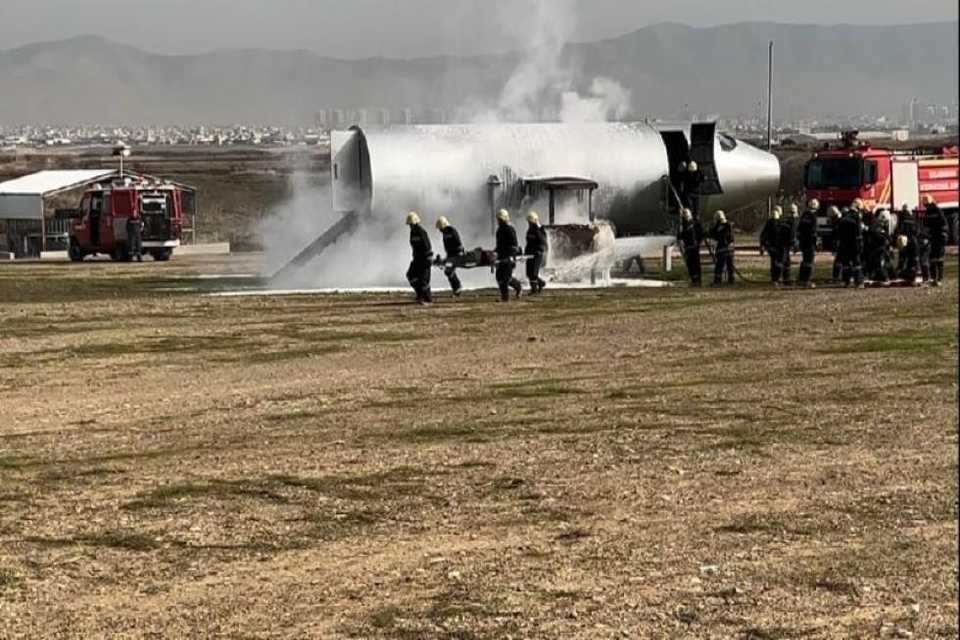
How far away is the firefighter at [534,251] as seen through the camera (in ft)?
89.0

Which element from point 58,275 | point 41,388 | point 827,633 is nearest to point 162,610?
point 827,633

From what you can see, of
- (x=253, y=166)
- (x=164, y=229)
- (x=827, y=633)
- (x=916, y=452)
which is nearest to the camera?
(x=827, y=633)

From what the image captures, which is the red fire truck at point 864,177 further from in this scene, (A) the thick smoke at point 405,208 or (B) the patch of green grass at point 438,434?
(B) the patch of green grass at point 438,434

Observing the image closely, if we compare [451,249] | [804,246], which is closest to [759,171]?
[804,246]

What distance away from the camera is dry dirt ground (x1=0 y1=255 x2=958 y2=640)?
8195mm

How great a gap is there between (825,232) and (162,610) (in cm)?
3146

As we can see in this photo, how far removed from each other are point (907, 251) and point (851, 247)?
1.16m

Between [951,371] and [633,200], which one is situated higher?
[633,200]

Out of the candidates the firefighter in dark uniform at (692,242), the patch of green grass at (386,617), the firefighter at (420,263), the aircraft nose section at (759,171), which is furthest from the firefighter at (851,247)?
the patch of green grass at (386,617)

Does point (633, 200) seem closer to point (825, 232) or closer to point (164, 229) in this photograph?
point (825, 232)

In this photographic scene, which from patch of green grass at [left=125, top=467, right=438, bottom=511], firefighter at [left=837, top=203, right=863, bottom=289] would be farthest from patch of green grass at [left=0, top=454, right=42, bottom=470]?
firefighter at [left=837, top=203, right=863, bottom=289]

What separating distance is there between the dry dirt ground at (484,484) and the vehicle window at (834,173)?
778 inches

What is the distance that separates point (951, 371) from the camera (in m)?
16.8

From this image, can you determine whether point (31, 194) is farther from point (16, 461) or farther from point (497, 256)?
point (16, 461)
